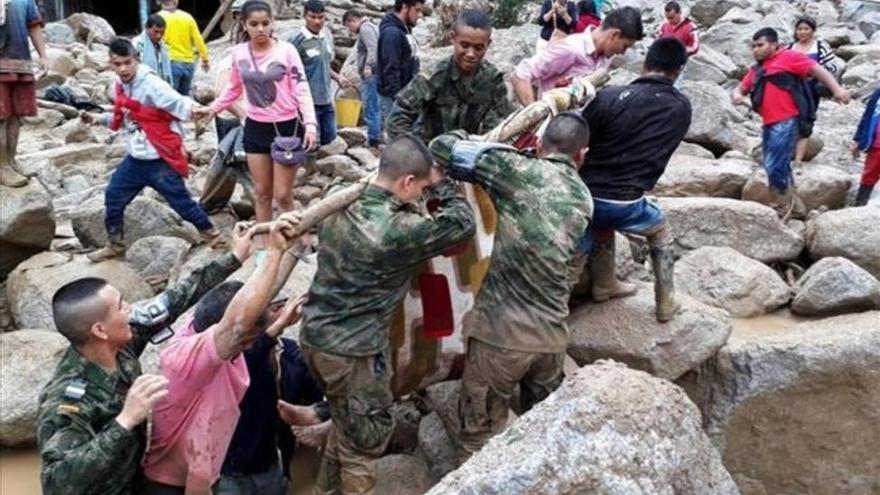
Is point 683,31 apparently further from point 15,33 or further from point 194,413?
point 194,413

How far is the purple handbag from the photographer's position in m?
5.67

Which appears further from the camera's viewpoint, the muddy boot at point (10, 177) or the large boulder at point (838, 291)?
the muddy boot at point (10, 177)

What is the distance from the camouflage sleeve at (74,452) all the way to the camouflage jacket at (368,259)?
3.11 ft

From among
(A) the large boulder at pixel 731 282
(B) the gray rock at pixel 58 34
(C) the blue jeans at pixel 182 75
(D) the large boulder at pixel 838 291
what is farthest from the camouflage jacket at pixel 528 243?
(B) the gray rock at pixel 58 34

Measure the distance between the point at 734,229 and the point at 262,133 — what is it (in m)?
3.42

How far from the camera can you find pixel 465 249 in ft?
13.4

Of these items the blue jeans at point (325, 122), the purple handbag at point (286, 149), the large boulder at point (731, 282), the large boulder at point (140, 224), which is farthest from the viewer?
→ the blue jeans at point (325, 122)

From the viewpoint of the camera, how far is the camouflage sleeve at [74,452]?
283 cm

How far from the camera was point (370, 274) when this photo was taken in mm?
3549

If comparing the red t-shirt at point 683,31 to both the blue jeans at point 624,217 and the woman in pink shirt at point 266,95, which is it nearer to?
the woman in pink shirt at point 266,95

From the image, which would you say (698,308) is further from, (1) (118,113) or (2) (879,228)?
(1) (118,113)

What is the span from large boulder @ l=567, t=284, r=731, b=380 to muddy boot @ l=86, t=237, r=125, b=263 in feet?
11.6

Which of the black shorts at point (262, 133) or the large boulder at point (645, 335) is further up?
the black shorts at point (262, 133)

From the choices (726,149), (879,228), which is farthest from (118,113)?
(726,149)
